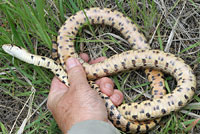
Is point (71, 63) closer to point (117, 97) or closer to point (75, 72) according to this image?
point (75, 72)

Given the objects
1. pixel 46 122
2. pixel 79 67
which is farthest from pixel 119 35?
pixel 46 122

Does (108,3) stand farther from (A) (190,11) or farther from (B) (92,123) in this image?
(B) (92,123)

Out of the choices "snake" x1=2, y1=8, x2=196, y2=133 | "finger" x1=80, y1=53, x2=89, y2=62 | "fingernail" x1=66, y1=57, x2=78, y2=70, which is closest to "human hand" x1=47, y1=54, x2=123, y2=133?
"fingernail" x1=66, y1=57, x2=78, y2=70

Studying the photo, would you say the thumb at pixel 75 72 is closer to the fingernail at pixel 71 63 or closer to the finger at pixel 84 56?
the fingernail at pixel 71 63

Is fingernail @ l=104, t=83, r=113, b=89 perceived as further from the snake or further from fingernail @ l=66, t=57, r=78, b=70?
fingernail @ l=66, t=57, r=78, b=70

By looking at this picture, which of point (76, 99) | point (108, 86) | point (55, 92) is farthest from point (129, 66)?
point (55, 92)

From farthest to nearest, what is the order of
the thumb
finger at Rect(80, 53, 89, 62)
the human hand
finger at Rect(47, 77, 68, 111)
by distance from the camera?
finger at Rect(80, 53, 89, 62)
finger at Rect(47, 77, 68, 111)
the thumb
the human hand

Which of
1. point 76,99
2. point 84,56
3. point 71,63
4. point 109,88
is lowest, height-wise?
point 76,99

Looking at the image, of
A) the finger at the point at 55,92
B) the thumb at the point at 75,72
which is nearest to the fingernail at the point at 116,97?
the thumb at the point at 75,72
